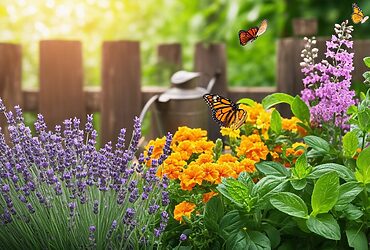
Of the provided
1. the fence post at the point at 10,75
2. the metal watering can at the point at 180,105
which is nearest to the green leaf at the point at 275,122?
the metal watering can at the point at 180,105

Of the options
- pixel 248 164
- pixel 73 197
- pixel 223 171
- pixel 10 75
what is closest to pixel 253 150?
pixel 248 164

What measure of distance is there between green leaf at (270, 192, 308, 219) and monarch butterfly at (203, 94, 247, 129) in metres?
0.42

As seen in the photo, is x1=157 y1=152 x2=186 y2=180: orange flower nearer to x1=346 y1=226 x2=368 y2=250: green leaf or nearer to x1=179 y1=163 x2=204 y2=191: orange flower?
x1=179 y1=163 x2=204 y2=191: orange flower

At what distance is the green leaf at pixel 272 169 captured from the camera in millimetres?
2012

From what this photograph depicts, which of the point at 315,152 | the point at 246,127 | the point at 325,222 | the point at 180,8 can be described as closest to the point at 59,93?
the point at 246,127

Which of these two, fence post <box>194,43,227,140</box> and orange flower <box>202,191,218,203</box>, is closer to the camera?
orange flower <box>202,191,218,203</box>

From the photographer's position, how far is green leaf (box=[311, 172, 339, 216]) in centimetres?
183

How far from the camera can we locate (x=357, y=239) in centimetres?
190

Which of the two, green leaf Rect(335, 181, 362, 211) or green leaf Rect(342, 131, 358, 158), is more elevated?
green leaf Rect(342, 131, 358, 158)

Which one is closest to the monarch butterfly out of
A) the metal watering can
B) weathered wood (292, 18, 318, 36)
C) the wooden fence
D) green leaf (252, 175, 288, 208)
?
green leaf (252, 175, 288, 208)

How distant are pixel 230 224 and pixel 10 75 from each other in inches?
92.6

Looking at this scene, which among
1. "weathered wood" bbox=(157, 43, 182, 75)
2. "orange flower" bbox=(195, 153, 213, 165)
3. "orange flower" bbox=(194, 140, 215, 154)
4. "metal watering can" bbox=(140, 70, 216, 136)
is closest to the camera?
"orange flower" bbox=(195, 153, 213, 165)

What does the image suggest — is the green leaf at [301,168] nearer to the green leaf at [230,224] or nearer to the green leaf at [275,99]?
the green leaf at [230,224]

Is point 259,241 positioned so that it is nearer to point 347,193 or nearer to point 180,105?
point 347,193
